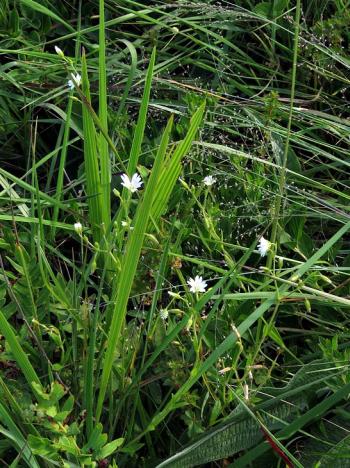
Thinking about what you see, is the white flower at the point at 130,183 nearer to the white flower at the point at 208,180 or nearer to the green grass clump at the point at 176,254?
the green grass clump at the point at 176,254

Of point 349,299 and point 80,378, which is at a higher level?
point 349,299

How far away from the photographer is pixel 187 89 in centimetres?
176

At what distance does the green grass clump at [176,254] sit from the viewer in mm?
1146

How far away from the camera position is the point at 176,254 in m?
1.29

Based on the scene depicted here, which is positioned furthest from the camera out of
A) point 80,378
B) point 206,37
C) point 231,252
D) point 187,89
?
point 206,37

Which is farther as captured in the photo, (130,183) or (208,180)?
(208,180)

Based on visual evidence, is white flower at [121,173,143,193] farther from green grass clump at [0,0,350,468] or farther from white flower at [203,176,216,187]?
white flower at [203,176,216,187]

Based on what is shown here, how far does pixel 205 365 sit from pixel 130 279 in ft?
0.55

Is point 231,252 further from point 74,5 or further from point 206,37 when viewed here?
point 74,5

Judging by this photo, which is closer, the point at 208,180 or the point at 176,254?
the point at 176,254

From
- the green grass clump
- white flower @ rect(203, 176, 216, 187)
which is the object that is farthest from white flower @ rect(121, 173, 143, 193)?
white flower @ rect(203, 176, 216, 187)

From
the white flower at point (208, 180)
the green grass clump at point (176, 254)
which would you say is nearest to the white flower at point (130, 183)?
the green grass clump at point (176, 254)

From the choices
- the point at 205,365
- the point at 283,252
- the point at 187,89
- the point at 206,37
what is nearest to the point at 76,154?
the point at 187,89

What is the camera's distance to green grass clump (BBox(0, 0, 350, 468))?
1146mm
